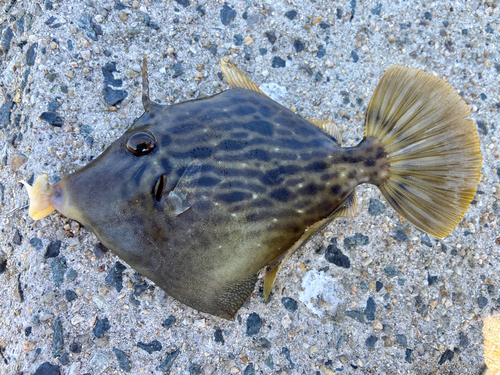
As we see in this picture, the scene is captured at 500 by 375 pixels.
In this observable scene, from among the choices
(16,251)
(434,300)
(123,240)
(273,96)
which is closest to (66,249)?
(16,251)

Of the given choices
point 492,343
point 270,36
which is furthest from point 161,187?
point 492,343

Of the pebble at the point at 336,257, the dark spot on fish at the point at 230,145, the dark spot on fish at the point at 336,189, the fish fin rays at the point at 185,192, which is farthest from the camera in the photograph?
the pebble at the point at 336,257

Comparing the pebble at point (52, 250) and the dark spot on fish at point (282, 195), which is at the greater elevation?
the dark spot on fish at point (282, 195)

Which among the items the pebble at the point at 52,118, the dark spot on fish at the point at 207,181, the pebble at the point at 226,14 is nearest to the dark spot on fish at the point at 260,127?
the dark spot on fish at the point at 207,181

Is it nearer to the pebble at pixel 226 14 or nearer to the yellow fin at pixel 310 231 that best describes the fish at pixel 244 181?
the yellow fin at pixel 310 231

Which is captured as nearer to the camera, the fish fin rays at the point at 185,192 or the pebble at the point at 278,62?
the fish fin rays at the point at 185,192

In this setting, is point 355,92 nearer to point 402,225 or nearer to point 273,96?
point 273,96

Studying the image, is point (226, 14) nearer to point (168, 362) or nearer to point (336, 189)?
point (336, 189)
